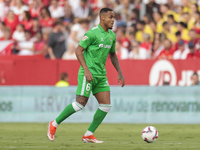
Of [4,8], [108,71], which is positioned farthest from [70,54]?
[4,8]

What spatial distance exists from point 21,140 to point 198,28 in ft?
29.4

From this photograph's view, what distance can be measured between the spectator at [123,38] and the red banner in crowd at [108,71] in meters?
1.45

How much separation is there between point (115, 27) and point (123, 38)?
0.97m

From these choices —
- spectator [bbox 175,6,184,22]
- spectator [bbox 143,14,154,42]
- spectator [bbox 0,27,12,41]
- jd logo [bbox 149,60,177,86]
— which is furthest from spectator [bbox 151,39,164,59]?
spectator [bbox 0,27,12,41]

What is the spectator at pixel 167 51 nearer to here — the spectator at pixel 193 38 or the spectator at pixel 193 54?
the spectator at pixel 193 54

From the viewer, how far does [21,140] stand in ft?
28.1

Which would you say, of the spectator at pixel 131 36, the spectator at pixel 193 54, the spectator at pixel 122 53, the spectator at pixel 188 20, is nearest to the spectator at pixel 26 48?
the spectator at pixel 122 53

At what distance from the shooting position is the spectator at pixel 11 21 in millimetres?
18656

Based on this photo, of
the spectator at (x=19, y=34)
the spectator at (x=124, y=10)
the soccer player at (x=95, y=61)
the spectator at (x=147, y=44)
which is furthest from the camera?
the spectator at (x=124, y=10)

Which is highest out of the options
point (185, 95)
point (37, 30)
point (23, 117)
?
point (37, 30)

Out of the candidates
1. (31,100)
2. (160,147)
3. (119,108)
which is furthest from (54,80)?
(160,147)

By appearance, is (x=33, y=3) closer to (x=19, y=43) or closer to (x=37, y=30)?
(x=37, y=30)

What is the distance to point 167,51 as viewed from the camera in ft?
49.6

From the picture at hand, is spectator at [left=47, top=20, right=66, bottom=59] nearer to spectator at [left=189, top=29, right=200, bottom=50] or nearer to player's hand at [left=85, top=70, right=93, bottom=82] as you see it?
spectator at [left=189, top=29, right=200, bottom=50]
